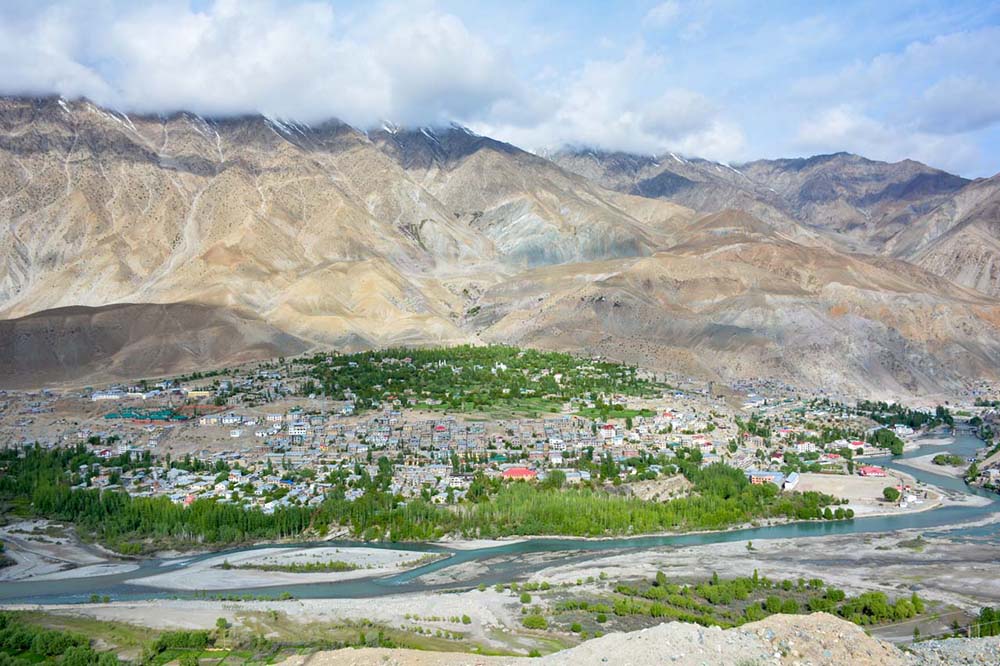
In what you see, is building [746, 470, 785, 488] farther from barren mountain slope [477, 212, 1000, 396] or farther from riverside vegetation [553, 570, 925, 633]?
barren mountain slope [477, 212, 1000, 396]

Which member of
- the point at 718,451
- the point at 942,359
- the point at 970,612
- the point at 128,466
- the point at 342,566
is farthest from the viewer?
the point at 942,359

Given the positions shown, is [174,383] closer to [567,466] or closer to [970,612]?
[567,466]

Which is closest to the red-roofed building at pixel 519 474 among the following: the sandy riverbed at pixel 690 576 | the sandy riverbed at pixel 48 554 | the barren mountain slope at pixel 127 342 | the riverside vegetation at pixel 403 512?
the riverside vegetation at pixel 403 512

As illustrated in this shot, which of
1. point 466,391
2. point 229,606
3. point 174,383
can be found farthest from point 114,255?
point 229,606

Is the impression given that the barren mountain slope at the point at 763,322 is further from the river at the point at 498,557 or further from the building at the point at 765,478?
the river at the point at 498,557

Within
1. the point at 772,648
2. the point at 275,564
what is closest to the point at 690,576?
the point at 275,564

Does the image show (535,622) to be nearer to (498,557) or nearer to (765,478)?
(498,557)
